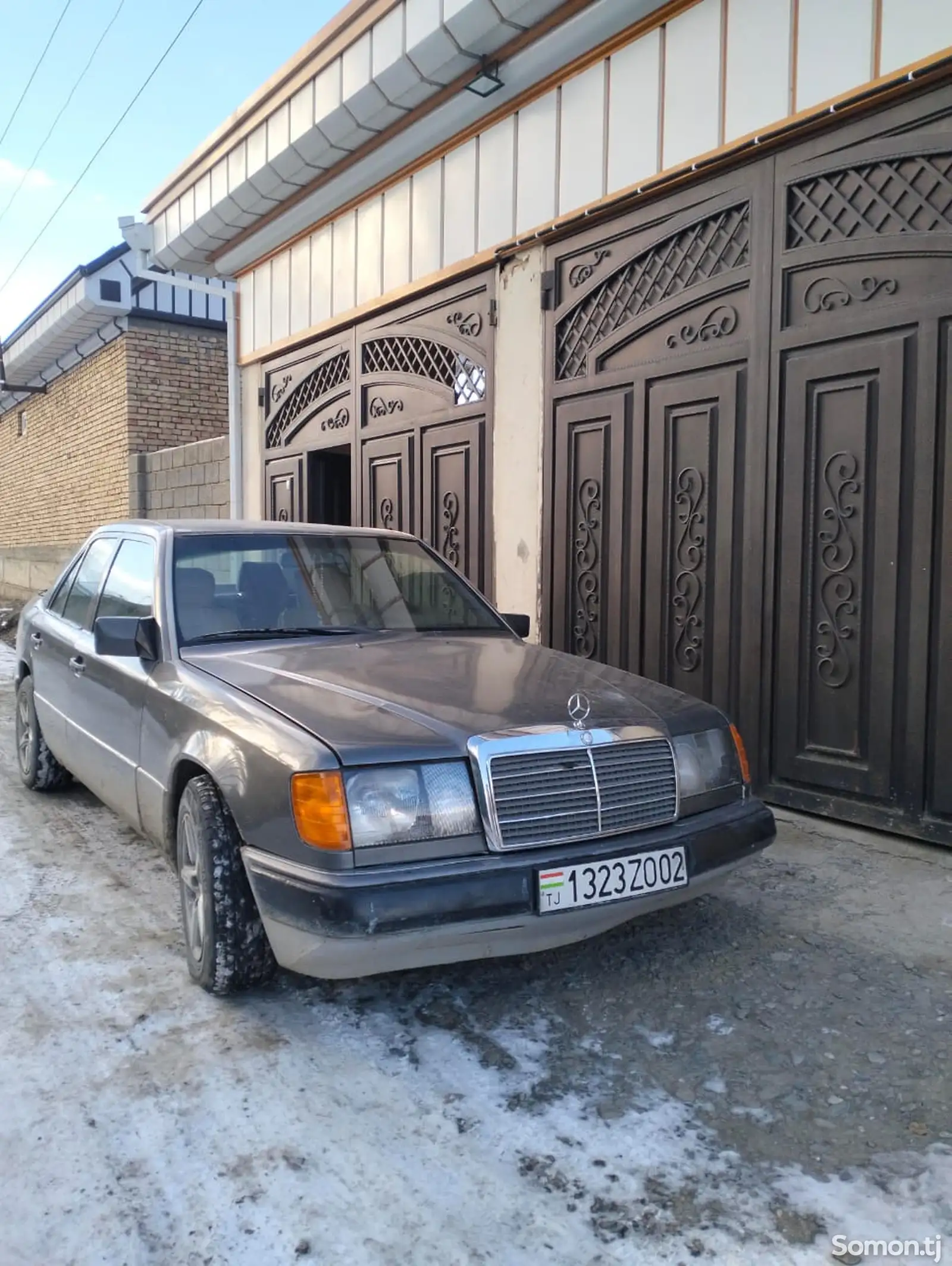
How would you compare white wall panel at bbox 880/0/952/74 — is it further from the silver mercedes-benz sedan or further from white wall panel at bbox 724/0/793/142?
the silver mercedes-benz sedan

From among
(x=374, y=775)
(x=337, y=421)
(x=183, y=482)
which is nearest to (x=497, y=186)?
(x=337, y=421)

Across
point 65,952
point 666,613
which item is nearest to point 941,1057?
point 65,952

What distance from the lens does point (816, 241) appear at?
4.70m

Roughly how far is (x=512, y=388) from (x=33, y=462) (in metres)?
15.0

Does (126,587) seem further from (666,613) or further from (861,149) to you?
(861,149)

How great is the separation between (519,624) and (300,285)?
20.4 ft

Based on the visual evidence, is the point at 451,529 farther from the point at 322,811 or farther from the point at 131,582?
the point at 322,811

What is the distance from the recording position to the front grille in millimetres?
2615

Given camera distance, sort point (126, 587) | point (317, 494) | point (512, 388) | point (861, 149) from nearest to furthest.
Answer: point (126, 587) < point (861, 149) < point (512, 388) < point (317, 494)

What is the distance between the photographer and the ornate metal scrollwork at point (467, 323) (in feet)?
22.9

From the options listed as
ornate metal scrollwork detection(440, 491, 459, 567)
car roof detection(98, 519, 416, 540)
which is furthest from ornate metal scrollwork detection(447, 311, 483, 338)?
car roof detection(98, 519, 416, 540)

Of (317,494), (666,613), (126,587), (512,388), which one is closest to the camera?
(126,587)

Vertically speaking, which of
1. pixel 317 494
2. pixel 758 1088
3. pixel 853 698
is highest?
pixel 317 494

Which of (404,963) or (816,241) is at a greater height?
(816,241)
